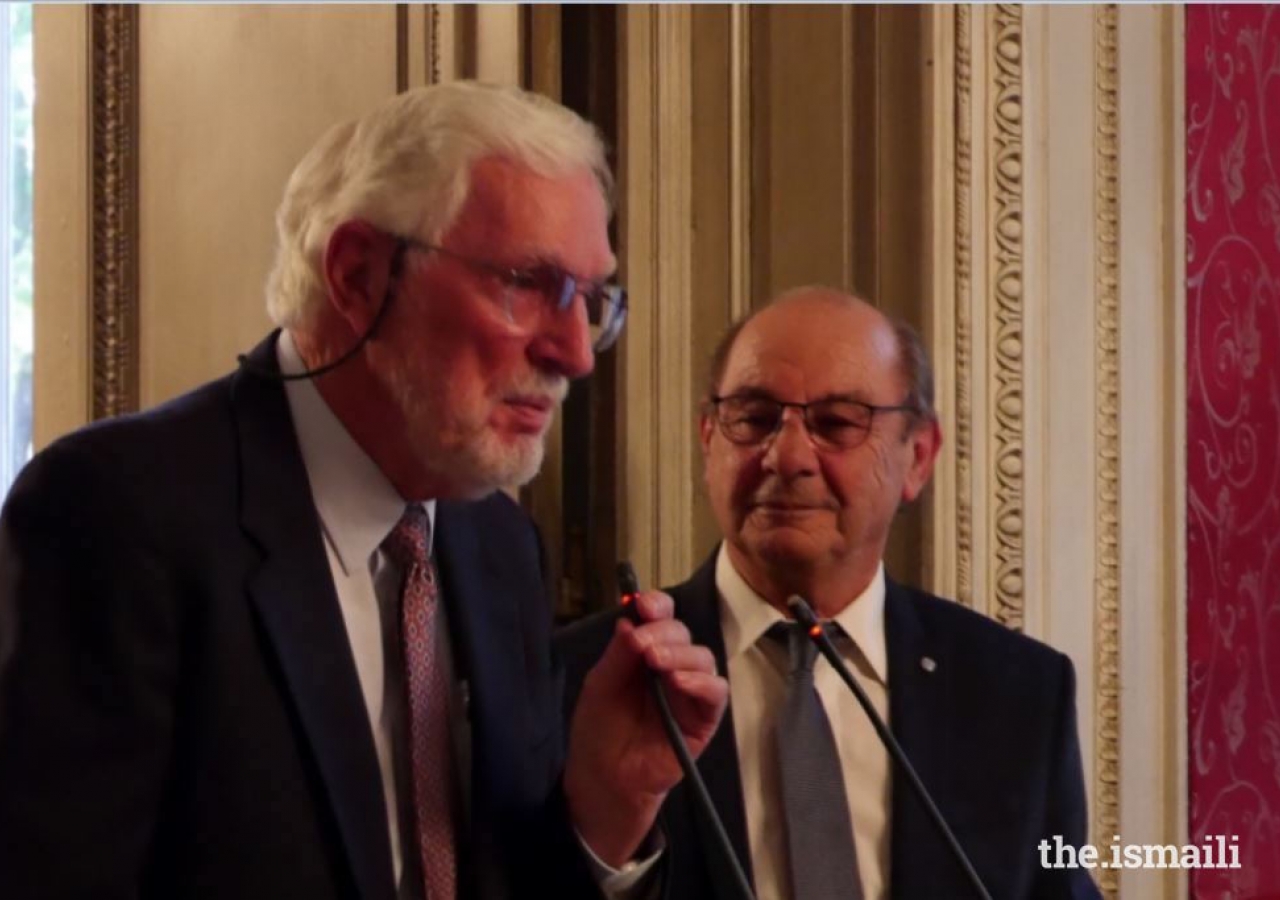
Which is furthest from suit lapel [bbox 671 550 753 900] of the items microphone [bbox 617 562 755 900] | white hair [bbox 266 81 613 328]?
white hair [bbox 266 81 613 328]

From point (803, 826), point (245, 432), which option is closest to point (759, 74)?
point (803, 826)

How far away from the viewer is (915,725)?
6.30 feet

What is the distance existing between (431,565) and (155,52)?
1246mm

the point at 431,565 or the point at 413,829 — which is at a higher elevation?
the point at 431,565

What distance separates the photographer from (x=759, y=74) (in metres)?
2.38

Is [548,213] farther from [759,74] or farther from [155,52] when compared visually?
[155,52]

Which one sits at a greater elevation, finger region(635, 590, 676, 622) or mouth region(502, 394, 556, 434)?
mouth region(502, 394, 556, 434)

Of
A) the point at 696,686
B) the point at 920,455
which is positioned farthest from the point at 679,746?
the point at 920,455

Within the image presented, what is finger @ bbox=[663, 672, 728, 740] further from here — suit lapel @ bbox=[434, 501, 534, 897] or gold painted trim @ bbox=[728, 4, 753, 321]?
gold painted trim @ bbox=[728, 4, 753, 321]

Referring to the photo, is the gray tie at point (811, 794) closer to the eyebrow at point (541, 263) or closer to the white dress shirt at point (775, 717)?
the white dress shirt at point (775, 717)

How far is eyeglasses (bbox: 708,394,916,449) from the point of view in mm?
1990

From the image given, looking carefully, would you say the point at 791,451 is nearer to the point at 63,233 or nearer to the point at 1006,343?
the point at 1006,343

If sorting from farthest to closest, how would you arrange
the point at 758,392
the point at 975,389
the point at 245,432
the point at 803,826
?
the point at 975,389 → the point at 758,392 → the point at 803,826 → the point at 245,432

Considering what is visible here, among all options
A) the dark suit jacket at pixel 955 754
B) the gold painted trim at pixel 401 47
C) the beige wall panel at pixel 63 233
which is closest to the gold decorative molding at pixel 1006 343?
the dark suit jacket at pixel 955 754
